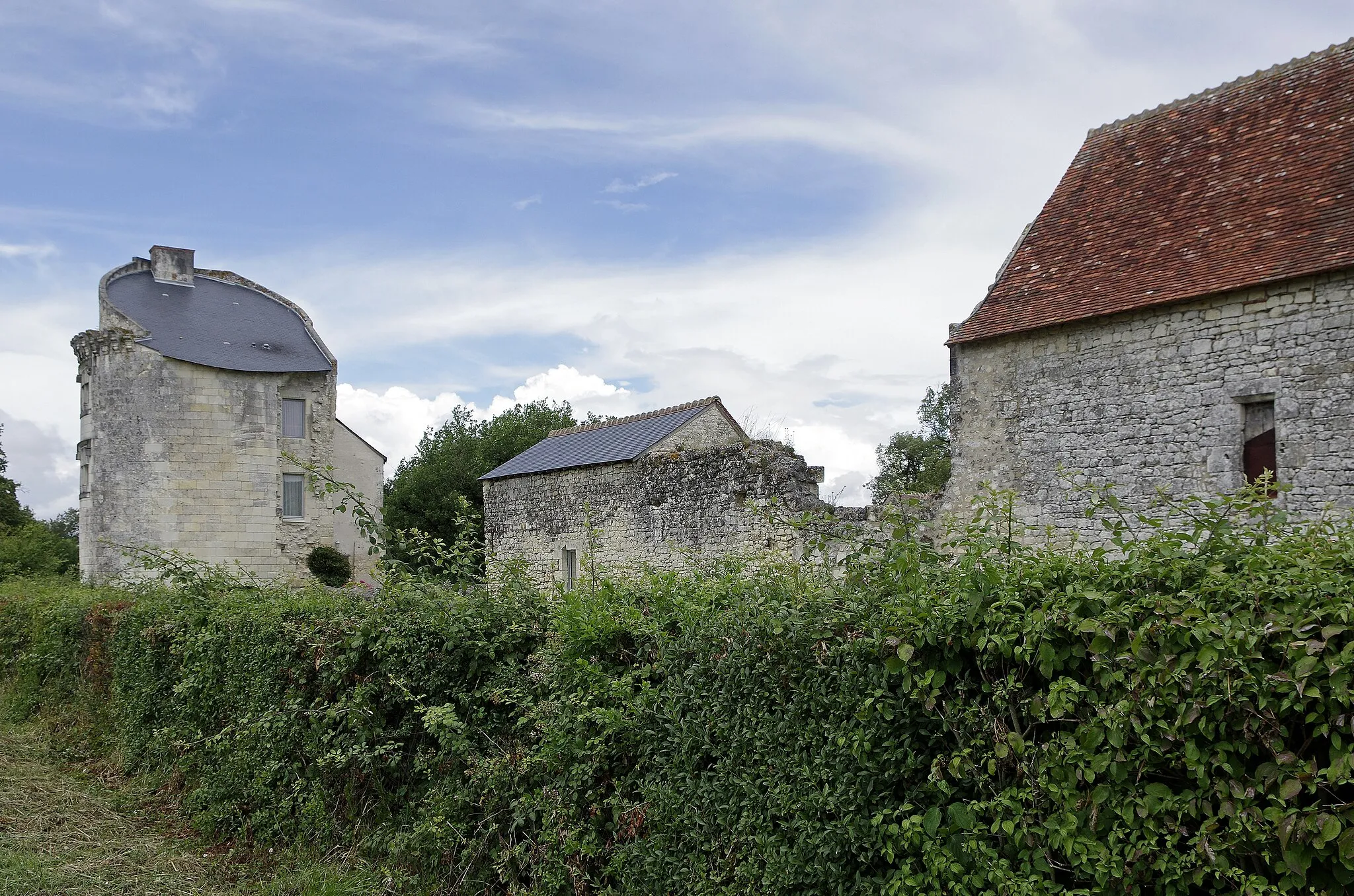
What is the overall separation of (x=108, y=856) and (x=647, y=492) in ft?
37.7

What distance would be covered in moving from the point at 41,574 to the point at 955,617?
22.1 metres

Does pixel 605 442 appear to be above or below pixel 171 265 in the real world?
below

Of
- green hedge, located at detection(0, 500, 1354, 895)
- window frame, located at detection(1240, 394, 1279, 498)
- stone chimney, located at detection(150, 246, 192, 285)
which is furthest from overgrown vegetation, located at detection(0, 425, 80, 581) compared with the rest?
window frame, located at detection(1240, 394, 1279, 498)

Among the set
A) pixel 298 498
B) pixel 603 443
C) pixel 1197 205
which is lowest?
pixel 298 498

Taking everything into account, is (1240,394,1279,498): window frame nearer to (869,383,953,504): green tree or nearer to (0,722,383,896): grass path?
(0,722,383,896): grass path

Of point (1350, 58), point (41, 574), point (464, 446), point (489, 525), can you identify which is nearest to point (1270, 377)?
point (1350, 58)

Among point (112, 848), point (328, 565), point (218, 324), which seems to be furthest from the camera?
point (218, 324)

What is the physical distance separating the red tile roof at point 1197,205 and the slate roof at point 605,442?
770cm

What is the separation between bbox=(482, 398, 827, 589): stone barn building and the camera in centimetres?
1457

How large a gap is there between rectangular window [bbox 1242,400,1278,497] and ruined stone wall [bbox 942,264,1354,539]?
0.11 metres

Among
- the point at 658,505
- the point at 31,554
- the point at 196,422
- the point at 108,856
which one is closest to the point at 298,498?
the point at 196,422

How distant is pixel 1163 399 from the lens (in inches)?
488

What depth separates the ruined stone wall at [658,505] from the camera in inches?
570

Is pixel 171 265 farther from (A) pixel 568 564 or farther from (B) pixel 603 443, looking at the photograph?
(A) pixel 568 564
